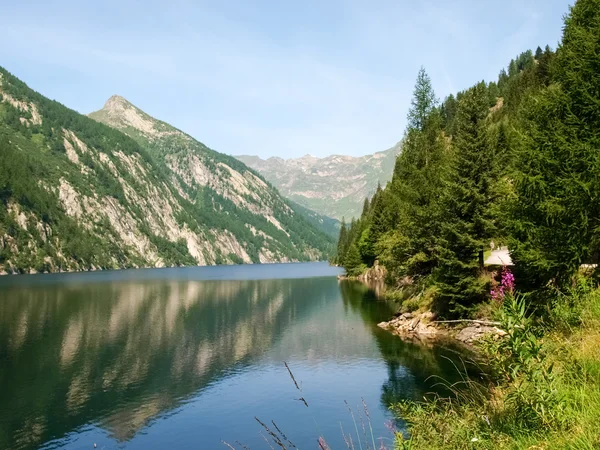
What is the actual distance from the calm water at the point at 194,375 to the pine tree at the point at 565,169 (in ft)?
35.8

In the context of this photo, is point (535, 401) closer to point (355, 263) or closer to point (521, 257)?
point (521, 257)

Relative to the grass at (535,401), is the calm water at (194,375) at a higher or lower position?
lower

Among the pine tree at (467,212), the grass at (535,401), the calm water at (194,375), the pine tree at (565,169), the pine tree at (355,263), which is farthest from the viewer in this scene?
the pine tree at (355,263)

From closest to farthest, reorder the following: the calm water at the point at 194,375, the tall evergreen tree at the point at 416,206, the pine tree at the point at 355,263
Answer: the calm water at the point at 194,375 < the tall evergreen tree at the point at 416,206 < the pine tree at the point at 355,263

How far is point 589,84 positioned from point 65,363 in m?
39.8

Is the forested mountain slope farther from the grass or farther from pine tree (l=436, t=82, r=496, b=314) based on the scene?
the grass

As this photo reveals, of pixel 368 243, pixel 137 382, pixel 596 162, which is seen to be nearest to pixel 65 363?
pixel 137 382

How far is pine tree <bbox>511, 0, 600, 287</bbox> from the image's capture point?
20625mm

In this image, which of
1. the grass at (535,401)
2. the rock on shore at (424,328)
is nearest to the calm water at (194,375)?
the rock on shore at (424,328)

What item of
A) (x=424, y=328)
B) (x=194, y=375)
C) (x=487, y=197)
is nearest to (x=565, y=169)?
(x=487, y=197)

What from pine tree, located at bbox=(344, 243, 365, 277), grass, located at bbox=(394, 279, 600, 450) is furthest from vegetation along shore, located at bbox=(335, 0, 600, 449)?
pine tree, located at bbox=(344, 243, 365, 277)

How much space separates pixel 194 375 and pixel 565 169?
27608 mm

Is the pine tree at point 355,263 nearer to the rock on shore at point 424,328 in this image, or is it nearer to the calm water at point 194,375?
the calm water at point 194,375

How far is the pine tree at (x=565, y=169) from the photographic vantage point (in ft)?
67.7
